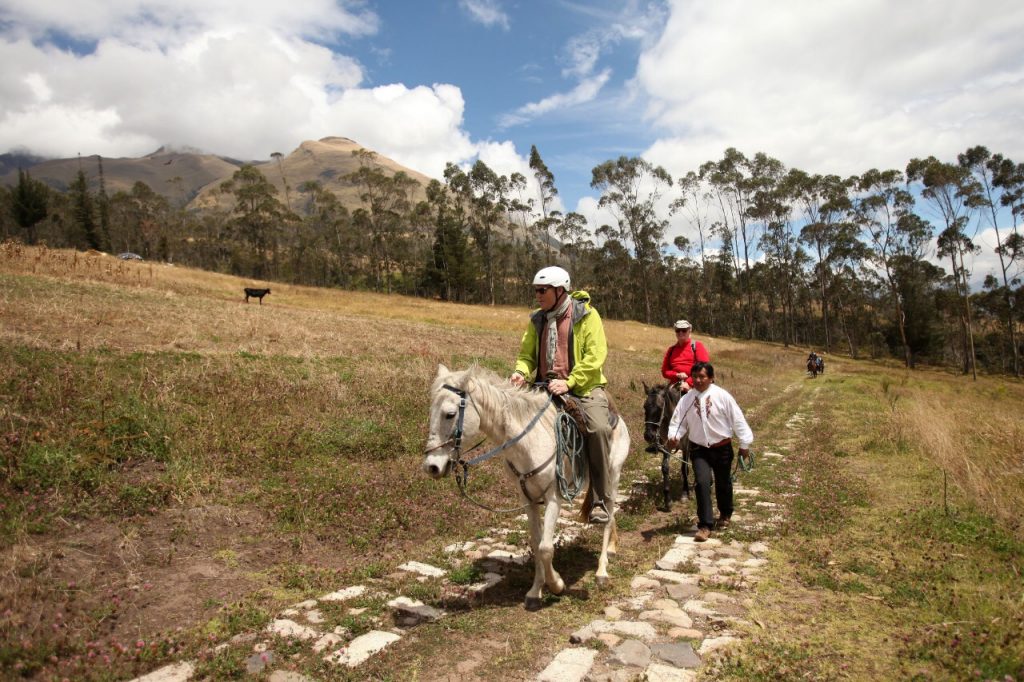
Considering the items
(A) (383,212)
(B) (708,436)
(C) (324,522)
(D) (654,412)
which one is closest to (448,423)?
(C) (324,522)

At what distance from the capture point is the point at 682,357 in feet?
29.6

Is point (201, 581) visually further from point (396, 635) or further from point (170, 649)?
point (396, 635)

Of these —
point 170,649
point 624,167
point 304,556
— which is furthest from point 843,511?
point 624,167

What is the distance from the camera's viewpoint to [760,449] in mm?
12367

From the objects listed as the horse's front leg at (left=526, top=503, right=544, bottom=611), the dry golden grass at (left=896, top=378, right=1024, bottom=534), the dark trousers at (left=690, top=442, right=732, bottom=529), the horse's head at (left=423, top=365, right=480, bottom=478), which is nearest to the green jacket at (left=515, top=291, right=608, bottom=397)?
the horse's head at (left=423, top=365, right=480, bottom=478)

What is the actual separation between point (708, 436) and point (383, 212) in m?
80.1

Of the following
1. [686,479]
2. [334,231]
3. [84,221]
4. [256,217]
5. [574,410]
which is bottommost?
[686,479]

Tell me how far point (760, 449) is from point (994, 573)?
7.47 m

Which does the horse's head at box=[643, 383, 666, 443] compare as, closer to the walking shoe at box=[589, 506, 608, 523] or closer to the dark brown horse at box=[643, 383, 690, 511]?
the dark brown horse at box=[643, 383, 690, 511]

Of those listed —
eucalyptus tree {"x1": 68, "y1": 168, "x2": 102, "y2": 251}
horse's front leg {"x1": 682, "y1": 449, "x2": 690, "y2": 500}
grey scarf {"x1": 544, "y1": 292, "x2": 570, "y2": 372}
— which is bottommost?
horse's front leg {"x1": 682, "y1": 449, "x2": 690, "y2": 500}

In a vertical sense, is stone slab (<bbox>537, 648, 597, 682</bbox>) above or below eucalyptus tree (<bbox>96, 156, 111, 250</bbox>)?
below

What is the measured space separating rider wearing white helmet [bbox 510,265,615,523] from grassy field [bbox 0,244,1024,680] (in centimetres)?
155

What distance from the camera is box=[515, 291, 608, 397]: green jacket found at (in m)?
5.44

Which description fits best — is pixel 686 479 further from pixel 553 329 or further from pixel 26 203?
pixel 26 203
